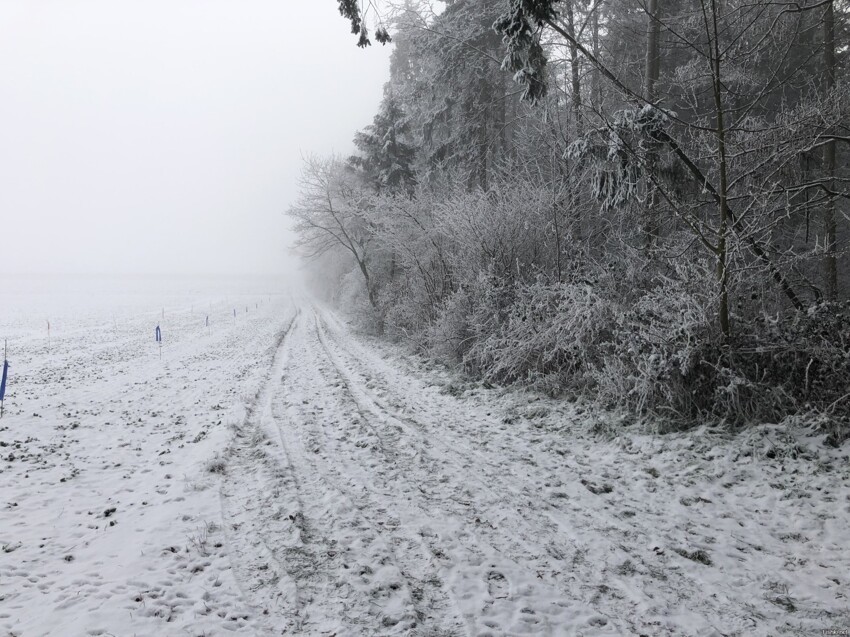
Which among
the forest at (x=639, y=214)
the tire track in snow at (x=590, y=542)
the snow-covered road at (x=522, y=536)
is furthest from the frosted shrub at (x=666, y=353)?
the tire track in snow at (x=590, y=542)

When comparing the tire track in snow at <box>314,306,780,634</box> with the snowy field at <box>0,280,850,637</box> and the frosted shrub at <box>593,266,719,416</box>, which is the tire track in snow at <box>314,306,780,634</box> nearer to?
the snowy field at <box>0,280,850,637</box>

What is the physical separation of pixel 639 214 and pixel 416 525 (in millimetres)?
7795

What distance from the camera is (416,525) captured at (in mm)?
4301

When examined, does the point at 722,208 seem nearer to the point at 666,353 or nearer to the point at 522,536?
the point at 666,353

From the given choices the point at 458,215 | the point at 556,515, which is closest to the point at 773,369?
the point at 556,515

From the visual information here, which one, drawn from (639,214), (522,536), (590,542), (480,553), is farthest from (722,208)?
(480,553)

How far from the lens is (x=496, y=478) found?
5332mm

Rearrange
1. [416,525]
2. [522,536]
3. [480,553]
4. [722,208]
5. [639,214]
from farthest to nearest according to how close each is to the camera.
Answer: [639,214], [722,208], [416,525], [522,536], [480,553]

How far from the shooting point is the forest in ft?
18.4

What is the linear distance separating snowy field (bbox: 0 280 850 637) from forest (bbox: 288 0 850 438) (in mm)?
939

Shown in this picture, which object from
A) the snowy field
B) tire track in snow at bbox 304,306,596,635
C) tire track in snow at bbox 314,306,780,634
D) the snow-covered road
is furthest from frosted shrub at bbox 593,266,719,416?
tire track in snow at bbox 304,306,596,635

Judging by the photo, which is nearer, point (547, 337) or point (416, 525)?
point (416, 525)

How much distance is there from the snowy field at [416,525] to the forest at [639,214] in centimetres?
94

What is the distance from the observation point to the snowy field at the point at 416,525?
10.3 ft
